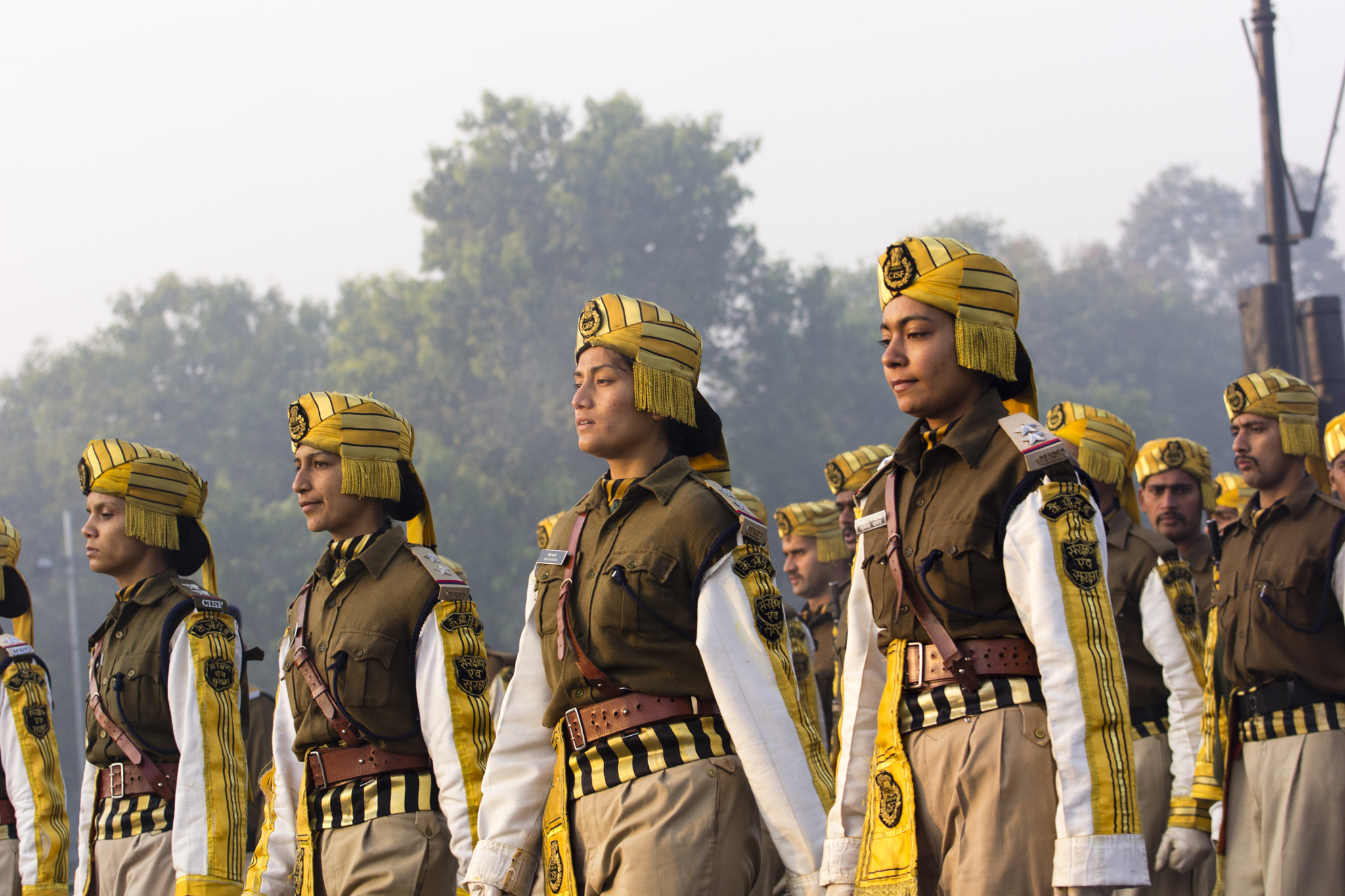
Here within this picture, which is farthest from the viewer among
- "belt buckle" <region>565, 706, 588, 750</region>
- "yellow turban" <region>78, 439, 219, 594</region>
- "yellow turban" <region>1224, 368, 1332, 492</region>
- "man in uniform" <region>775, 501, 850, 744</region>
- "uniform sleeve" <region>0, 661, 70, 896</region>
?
"man in uniform" <region>775, 501, 850, 744</region>

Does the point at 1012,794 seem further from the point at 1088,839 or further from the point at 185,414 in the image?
the point at 185,414

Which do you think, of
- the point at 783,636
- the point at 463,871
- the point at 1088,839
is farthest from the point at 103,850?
the point at 1088,839

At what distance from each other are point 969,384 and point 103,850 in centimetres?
463

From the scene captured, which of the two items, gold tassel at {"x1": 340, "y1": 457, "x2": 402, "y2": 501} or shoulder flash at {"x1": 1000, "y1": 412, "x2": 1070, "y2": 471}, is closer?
shoulder flash at {"x1": 1000, "y1": 412, "x2": 1070, "y2": 471}

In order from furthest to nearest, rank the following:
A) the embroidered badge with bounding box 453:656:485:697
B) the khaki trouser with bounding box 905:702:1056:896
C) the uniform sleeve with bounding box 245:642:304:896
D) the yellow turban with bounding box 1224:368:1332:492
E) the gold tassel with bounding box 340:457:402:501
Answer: the yellow turban with bounding box 1224:368:1332:492
the gold tassel with bounding box 340:457:402:501
the uniform sleeve with bounding box 245:642:304:896
the embroidered badge with bounding box 453:656:485:697
the khaki trouser with bounding box 905:702:1056:896

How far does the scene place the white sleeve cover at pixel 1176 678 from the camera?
667cm

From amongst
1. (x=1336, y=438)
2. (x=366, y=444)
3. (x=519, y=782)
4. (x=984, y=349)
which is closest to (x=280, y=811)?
(x=366, y=444)

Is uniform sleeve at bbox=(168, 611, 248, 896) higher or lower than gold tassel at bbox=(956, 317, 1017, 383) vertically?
lower

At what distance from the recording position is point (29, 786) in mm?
7645

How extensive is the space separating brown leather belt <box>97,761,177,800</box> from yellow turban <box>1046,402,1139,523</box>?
4.66 m

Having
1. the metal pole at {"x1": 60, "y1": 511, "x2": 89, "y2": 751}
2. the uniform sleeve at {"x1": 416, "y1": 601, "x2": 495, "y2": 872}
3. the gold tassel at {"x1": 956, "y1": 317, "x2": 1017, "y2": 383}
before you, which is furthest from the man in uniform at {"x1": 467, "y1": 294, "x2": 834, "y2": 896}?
the metal pole at {"x1": 60, "y1": 511, "x2": 89, "y2": 751}

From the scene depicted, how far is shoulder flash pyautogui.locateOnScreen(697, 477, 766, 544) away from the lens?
4.54 metres

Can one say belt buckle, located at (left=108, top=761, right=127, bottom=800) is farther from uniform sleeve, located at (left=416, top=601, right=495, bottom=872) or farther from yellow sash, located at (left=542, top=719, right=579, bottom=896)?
yellow sash, located at (left=542, top=719, right=579, bottom=896)

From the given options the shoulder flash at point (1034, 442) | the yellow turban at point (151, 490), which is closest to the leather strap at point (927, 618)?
the shoulder flash at point (1034, 442)
